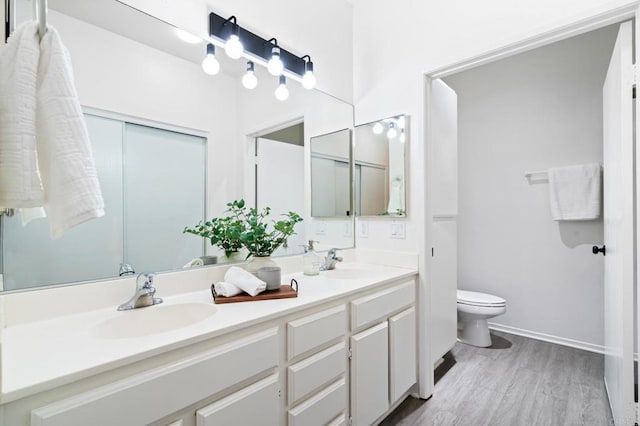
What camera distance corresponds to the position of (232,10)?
1.56m

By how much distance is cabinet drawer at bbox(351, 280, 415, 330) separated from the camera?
4.66 feet

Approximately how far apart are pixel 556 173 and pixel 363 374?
2363 millimetres

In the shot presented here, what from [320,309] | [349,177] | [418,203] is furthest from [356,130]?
[320,309]

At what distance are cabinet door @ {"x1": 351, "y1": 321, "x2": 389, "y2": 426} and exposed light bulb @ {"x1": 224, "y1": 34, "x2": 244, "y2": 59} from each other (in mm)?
1462

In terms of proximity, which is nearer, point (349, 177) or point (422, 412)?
point (422, 412)

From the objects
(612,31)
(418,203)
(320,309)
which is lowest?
(320,309)

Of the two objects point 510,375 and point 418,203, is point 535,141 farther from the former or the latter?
point 510,375

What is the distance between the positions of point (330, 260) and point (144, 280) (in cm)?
108

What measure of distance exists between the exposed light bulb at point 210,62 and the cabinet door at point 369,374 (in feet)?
4.71

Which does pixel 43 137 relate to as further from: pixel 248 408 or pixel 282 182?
pixel 282 182

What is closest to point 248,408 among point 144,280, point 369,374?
point 144,280

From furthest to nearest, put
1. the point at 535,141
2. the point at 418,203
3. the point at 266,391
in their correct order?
1. the point at 535,141
2. the point at 418,203
3. the point at 266,391

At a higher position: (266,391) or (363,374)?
(266,391)

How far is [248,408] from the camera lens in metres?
0.98
